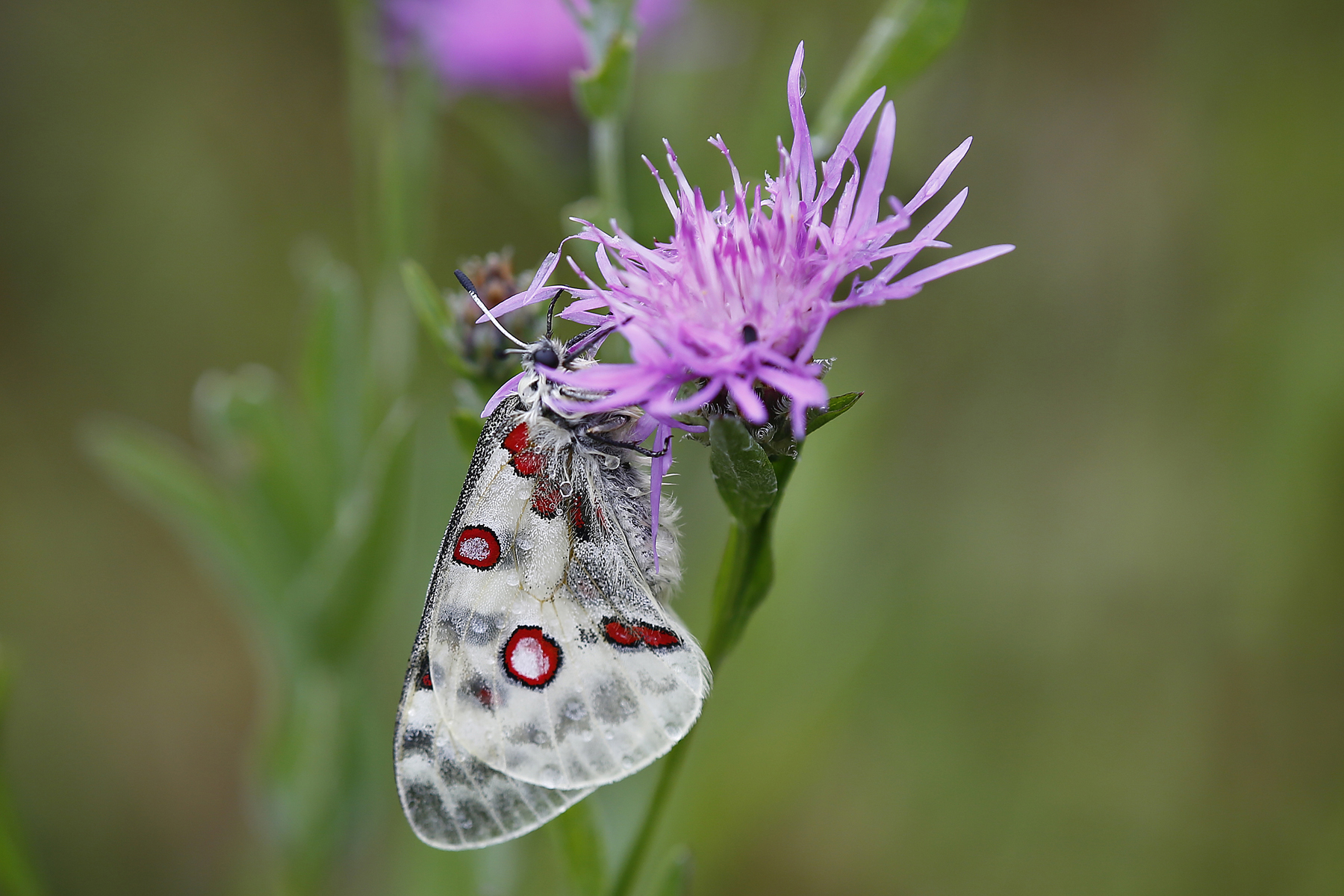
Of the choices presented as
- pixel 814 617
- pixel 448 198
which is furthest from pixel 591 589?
pixel 448 198

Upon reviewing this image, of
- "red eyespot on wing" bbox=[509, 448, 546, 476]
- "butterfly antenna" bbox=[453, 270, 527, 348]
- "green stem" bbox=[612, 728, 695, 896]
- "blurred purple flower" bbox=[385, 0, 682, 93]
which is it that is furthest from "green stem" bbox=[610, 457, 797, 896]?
"blurred purple flower" bbox=[385, 0, 682, 93]

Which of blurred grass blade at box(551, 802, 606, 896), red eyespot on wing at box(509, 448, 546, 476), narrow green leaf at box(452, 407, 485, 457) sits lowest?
blurred grass blade at box(551, 802, 606, 896)

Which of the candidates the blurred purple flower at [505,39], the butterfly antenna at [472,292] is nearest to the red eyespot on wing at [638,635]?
the butterfly antenna at [472,292]

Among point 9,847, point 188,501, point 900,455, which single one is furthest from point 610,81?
point 900,455

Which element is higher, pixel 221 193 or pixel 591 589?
pixel 221 193

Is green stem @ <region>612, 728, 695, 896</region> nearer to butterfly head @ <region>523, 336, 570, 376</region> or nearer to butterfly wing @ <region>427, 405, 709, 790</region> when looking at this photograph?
butterfly wing @ <region>427, 405, 709, 790</region>

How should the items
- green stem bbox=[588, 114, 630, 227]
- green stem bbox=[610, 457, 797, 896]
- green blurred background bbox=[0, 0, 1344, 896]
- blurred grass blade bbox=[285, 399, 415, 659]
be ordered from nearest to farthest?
green stem bbox=[610, 457, 797, 896], green stem bbox=[588, 114, 630, 227], blurred grass blade bbox=[285, 399, 415, 659], green blurred background bbox=[0, 0, 1344, 896]

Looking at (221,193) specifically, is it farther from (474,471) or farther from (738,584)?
(738,584)
